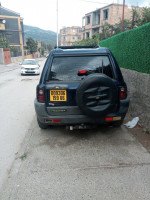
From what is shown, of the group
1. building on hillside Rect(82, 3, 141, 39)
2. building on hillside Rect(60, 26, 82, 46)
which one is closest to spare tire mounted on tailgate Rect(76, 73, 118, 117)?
building on hillside Rect(82, 3, 141, 39)

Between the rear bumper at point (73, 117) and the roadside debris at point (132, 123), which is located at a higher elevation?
the rear bumper at point (73, 117)

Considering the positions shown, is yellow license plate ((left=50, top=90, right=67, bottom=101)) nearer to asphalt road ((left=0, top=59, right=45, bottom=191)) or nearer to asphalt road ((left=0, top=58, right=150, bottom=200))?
asphalt road ((left=0, top=58, right=150, bottom=200))

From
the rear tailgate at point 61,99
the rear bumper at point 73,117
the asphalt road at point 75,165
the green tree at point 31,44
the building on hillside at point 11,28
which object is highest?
the building on hillside at point 11,28

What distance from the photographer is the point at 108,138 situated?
3635mm

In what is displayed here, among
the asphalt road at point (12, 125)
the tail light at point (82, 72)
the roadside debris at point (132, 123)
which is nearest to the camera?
the asphalt road at point (12, 125)

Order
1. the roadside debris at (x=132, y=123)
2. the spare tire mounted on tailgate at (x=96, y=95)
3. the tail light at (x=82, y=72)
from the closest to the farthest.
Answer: the spare tire mounted on tailgate at (x=96, y=95), the tail light at (x=82, y=72), the roadside debris at (x=132, y=123)

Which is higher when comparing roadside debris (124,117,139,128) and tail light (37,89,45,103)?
tail light (37,89,45,103)

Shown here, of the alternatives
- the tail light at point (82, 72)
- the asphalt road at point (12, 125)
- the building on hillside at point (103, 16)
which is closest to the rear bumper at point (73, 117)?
the tail light at point (82, 72)

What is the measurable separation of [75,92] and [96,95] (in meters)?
0.41

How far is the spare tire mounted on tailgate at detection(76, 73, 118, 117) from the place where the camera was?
9.29 ft

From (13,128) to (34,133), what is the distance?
69cm

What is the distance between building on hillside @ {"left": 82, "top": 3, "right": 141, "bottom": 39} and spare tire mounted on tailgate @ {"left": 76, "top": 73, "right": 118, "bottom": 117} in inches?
1147

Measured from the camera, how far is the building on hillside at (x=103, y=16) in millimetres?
32441

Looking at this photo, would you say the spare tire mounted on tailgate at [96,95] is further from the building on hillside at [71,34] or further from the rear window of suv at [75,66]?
the building on hillside at [71,34]
